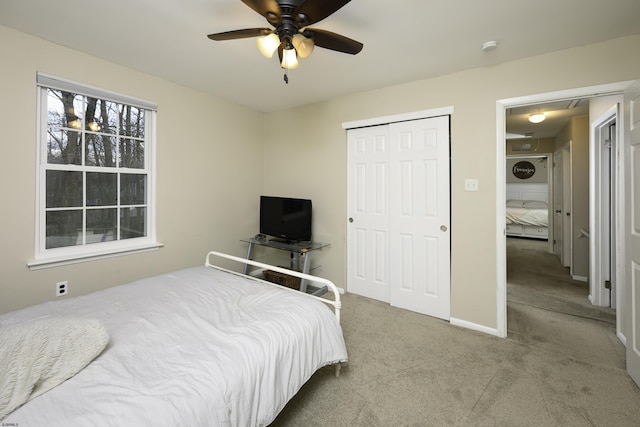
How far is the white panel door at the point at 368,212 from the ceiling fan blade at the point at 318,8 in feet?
5.98

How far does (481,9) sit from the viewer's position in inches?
71.8

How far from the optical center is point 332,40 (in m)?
1.73

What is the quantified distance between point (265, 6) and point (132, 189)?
2.37 m

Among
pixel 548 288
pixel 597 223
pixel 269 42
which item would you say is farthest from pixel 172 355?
pixel 548 288

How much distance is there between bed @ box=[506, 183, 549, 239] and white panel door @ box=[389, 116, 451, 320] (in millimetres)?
5858

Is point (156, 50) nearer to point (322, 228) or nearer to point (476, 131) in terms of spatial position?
point (322, 228)

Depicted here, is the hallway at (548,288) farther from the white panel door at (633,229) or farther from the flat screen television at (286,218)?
the flat screen television at (286,218)

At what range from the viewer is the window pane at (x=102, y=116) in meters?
2.60

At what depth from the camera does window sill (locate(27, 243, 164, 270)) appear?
2277mm

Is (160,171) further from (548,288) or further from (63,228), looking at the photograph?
(548,288)

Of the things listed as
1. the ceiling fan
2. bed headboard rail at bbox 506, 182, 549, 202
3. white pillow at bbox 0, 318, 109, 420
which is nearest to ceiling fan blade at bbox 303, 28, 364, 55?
the ceiling fan

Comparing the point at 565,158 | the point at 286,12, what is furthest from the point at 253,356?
the point at 565,158

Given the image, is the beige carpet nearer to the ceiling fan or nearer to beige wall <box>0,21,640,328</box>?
beige wall <box>0,21,640,328</box>

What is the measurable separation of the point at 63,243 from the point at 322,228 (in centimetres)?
262
